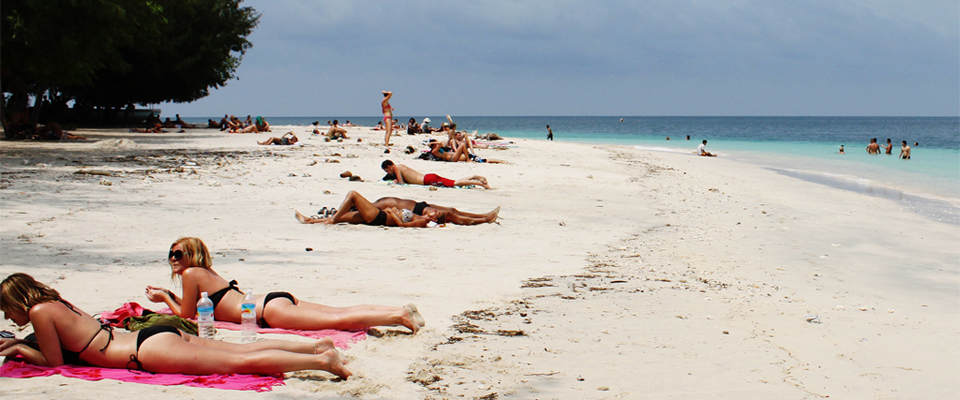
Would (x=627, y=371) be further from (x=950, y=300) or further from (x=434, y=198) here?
(x=434, y=198)

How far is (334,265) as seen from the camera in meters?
7.28

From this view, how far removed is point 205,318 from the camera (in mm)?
4754

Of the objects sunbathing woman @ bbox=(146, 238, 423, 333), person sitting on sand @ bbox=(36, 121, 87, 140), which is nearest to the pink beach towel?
sunbathing woman @ bbox=(146, 238, 423, 333)

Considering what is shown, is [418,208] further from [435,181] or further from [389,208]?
[435,181]

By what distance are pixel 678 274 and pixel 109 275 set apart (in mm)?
5391

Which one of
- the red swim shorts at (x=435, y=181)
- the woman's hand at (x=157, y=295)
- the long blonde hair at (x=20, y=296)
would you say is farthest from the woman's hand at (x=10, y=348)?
the red swim shorts at (x=435, y=181)

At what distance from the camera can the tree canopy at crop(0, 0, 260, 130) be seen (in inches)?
730

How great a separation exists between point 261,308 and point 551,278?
3036mm

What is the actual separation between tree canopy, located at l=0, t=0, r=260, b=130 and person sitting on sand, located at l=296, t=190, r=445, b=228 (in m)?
11.8

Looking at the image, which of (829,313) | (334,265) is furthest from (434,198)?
(829,313)

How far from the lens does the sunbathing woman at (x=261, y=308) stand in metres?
4.93

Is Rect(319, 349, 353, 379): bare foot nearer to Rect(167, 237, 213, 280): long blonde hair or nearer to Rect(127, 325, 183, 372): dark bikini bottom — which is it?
Rect(127, 325, 183, 372): dark bikini bottom

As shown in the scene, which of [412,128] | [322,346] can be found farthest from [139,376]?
[412,128]

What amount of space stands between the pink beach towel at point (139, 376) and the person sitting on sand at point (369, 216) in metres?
5.54
